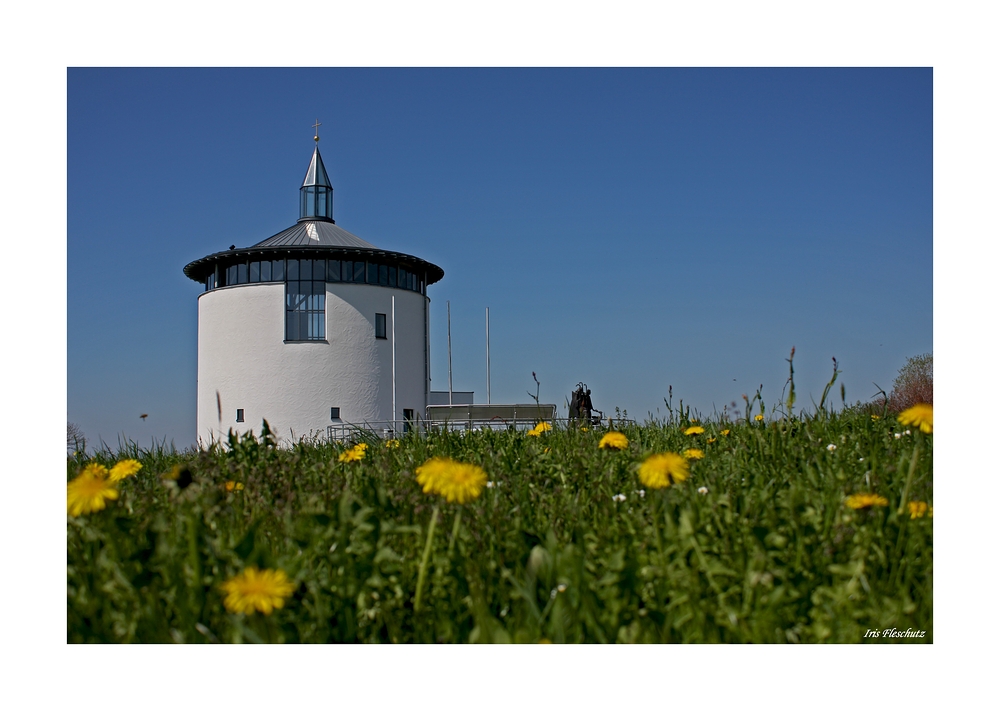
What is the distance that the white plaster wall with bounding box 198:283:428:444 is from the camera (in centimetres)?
2761

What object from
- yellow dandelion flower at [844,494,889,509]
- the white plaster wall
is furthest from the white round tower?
yellow dandelion flower at [844,494,889,509]

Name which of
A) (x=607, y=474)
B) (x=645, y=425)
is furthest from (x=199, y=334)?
(x=607, y=474)

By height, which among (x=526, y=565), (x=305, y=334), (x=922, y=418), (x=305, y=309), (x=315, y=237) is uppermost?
(x=315, y=237)

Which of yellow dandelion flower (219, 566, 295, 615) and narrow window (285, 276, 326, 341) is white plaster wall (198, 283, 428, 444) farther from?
yellow dandelion flower (219, 566, 295, 615)

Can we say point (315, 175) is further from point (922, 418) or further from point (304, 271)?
point (922, 418)

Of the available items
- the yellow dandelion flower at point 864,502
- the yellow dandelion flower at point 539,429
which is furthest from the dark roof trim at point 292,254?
the yellow dandelion flower at point 864,502

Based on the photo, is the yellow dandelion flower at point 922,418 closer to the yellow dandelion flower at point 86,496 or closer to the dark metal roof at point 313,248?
the yellow dandelion flower at point 86,496

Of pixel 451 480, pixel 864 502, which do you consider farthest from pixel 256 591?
pixel 864 502

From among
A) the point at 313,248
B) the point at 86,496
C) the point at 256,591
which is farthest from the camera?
the point at 313,248

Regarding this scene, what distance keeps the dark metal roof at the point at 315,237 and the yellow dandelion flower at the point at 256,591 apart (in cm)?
2729

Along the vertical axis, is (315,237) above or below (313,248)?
above

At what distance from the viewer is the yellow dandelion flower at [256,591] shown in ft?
6.32

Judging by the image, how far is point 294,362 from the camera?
2767 centimetres

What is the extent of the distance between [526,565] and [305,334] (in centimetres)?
2658
